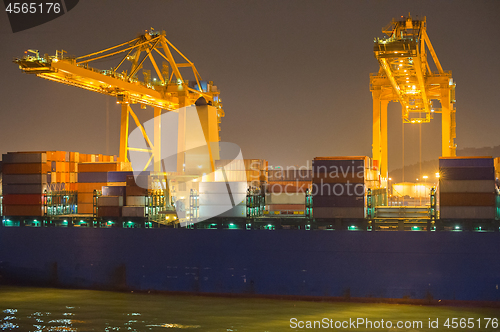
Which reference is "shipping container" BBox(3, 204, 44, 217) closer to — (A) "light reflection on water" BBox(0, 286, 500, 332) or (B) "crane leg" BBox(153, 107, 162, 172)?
(A) "light reflection on water" BBox(0, 286, 500, 332)

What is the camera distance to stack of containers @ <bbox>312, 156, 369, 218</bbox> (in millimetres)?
22828

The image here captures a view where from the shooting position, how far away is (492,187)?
71.3 feet

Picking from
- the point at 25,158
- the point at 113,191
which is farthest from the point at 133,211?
the point at 25,158

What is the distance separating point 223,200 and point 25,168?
39.8 feet

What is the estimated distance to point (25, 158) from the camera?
27.6 meters

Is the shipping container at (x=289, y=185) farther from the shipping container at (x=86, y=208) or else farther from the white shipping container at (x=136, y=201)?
the shipping container at (x=86, y=208)

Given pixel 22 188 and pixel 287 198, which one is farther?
pixel 22 188

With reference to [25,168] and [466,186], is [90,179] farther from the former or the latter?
[466,186]

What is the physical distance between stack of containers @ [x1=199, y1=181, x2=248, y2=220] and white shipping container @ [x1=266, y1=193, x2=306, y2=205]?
2037 millimetres

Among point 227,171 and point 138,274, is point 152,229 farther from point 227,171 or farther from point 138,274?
point 227,171

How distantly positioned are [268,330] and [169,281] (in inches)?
287

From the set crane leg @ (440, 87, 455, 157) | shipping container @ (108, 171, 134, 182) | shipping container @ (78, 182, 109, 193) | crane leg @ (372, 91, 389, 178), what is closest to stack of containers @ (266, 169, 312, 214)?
shipping container @ (108, 171, 134, 182)

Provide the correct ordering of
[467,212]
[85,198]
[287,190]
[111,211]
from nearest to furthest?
[467,212] < [111,211] < [287,190] < [85,198]
